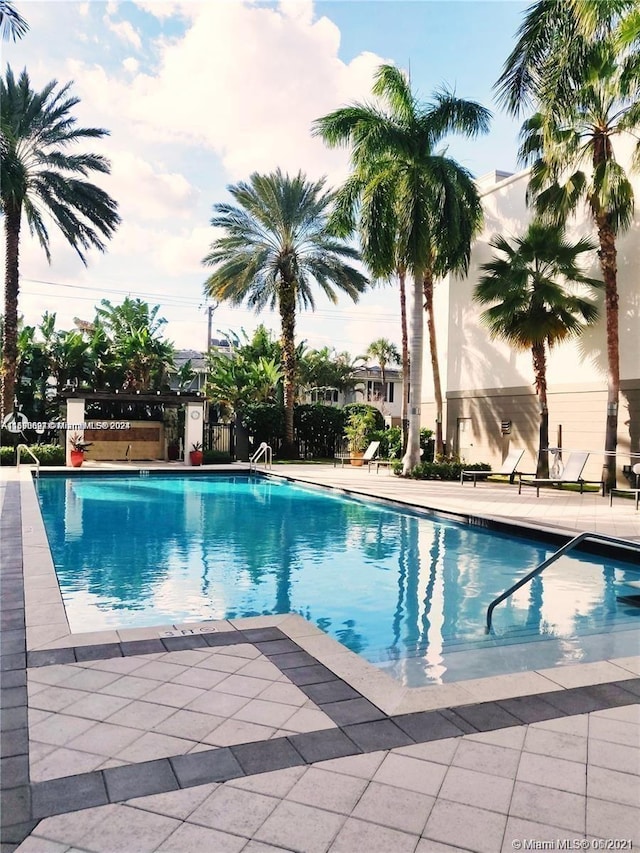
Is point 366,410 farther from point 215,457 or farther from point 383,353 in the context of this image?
point 383,353

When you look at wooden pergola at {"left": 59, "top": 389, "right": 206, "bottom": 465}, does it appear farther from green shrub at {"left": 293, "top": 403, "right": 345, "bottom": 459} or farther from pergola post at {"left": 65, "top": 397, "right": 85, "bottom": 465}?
green shrub at {"left": 293, "top": 403, "right": 345, "bottom": 459}

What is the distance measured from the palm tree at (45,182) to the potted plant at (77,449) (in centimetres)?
225

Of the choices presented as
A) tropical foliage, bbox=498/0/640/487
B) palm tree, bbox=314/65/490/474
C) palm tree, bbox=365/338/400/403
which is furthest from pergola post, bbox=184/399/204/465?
palm tree, bbox=365/338/400/403

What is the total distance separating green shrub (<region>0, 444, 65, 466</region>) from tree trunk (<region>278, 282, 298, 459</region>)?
8.63 m

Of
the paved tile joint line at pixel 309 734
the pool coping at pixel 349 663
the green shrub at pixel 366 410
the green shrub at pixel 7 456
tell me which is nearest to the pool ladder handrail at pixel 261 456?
the green shrub at pixel 366 410

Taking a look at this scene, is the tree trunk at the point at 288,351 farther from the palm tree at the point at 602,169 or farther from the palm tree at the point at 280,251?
the palm tree at the point at 602,169

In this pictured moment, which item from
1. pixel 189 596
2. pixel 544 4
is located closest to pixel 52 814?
pixel 189 596

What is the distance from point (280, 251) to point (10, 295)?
31.7ft

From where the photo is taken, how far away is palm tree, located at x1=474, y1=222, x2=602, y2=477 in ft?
58.8

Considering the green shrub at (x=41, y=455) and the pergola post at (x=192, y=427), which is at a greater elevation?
the pergola post at (x=192, y=427)

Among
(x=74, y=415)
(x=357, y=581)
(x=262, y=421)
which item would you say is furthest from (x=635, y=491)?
(x=74, y=415)

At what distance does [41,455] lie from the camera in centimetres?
2205

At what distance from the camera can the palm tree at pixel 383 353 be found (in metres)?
55.6

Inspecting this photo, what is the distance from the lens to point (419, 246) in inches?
710
